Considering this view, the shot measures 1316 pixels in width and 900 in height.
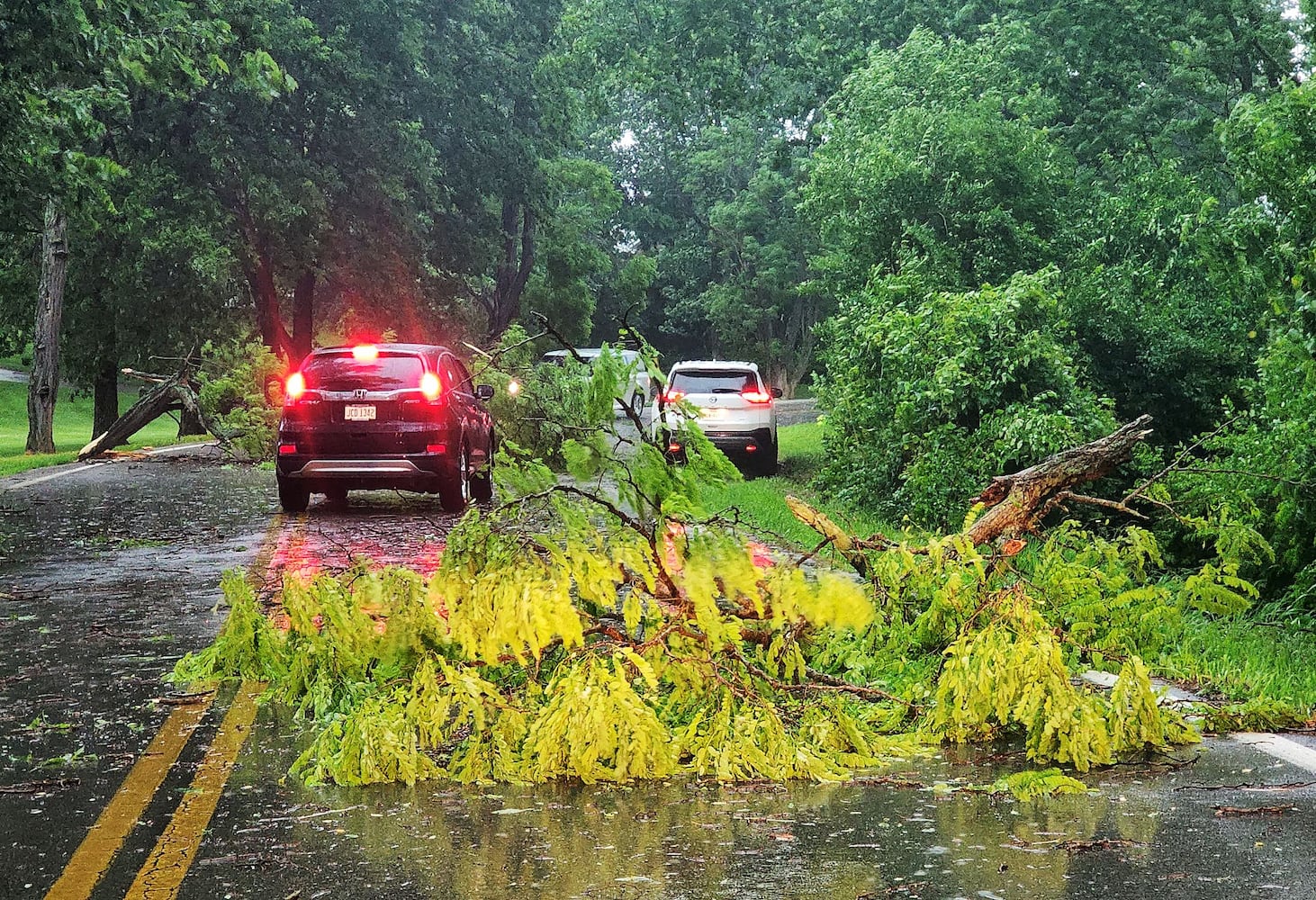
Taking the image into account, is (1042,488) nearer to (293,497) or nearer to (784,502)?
(784,502)

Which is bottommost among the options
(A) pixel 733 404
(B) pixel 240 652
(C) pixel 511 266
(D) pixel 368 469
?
(B) pixel 240 652

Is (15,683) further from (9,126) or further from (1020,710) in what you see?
(9,126)

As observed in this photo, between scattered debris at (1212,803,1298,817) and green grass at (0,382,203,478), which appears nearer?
scattered debris at (1212,803,1298,817)

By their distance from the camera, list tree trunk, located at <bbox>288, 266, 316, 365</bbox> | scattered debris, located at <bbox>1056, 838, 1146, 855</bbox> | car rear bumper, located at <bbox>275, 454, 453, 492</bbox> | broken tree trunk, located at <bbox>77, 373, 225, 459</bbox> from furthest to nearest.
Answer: tree trunk, located at <bbox>288, 266, 316, 365</bbox>
broken tree trunk, located at <bbox>77, 373, 225, 459</bbox>
car rear bumper, located at <bbox>275, 454, 453, 492</bbox>
scattered debris, located at <bbox>1056, 838, 1146, 855</bbox>

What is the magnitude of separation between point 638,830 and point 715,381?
67.5 ft

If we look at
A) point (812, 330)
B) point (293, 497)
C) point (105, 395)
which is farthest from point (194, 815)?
point (105, 395)

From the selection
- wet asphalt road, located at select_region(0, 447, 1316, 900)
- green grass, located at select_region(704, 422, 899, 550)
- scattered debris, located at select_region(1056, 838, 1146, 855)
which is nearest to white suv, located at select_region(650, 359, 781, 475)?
green grass, located at select_region(704, 422, 899, 550)

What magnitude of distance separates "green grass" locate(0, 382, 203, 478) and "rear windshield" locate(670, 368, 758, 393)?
1082 centimetres

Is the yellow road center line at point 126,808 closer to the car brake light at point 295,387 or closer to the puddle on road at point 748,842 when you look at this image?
the puddle on road at point 748,842

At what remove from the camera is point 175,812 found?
6152mm

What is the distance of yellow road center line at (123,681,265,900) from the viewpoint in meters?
5.23

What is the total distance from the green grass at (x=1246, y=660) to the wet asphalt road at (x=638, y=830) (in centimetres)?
134

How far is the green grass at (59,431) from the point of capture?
29891 mm

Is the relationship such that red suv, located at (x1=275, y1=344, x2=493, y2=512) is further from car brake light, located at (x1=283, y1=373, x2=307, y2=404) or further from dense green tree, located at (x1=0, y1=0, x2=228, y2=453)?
dense green tree, located at (x1=0, y1=0, x2=228, y2=453)
